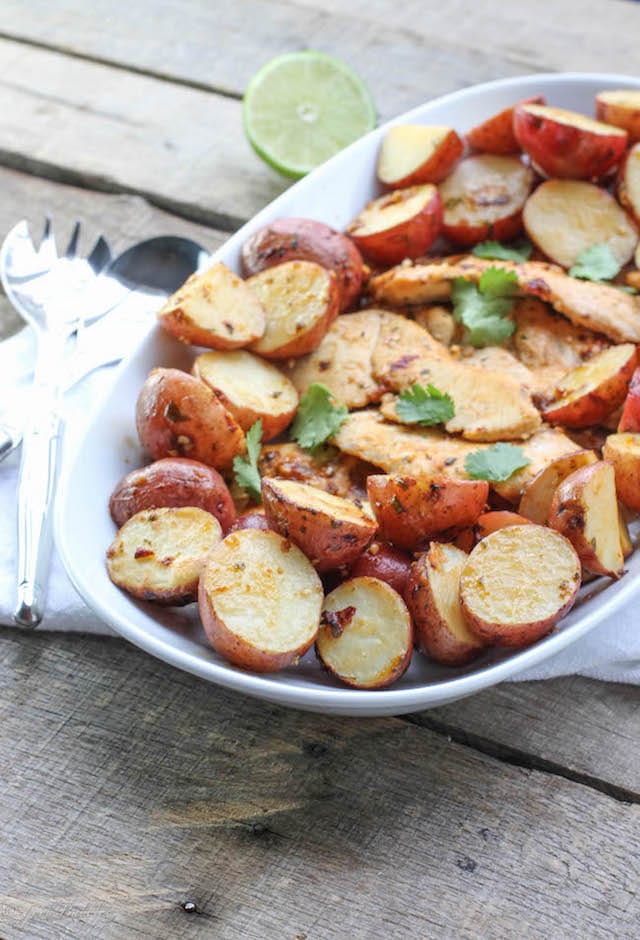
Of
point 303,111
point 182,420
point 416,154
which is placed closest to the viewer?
point 182,420

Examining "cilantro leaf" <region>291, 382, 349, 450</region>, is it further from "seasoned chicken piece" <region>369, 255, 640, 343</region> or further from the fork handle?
the fork handle

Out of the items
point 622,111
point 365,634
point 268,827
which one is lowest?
point 268,827

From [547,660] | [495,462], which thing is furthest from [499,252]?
[547,660]

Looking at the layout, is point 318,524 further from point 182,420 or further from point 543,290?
point 543,290

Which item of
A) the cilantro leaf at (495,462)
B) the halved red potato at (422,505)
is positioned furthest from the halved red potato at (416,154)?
the halved red potato at (422,505)

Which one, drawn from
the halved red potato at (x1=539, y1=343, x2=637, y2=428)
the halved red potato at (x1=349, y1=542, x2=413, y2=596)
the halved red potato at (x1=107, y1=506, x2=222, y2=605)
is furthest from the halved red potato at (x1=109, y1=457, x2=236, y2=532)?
the halved red potato at (x1=539, y1=343, x2=637, y2=428)

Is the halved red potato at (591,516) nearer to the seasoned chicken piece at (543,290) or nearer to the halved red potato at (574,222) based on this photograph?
the seasoned chicken piece at (543,290)

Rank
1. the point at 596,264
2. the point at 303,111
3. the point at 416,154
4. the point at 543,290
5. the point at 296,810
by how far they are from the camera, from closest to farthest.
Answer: the point at 296,810, the point at 543,290, the point at 596,264, the point at 416,154, the point at 303,111
